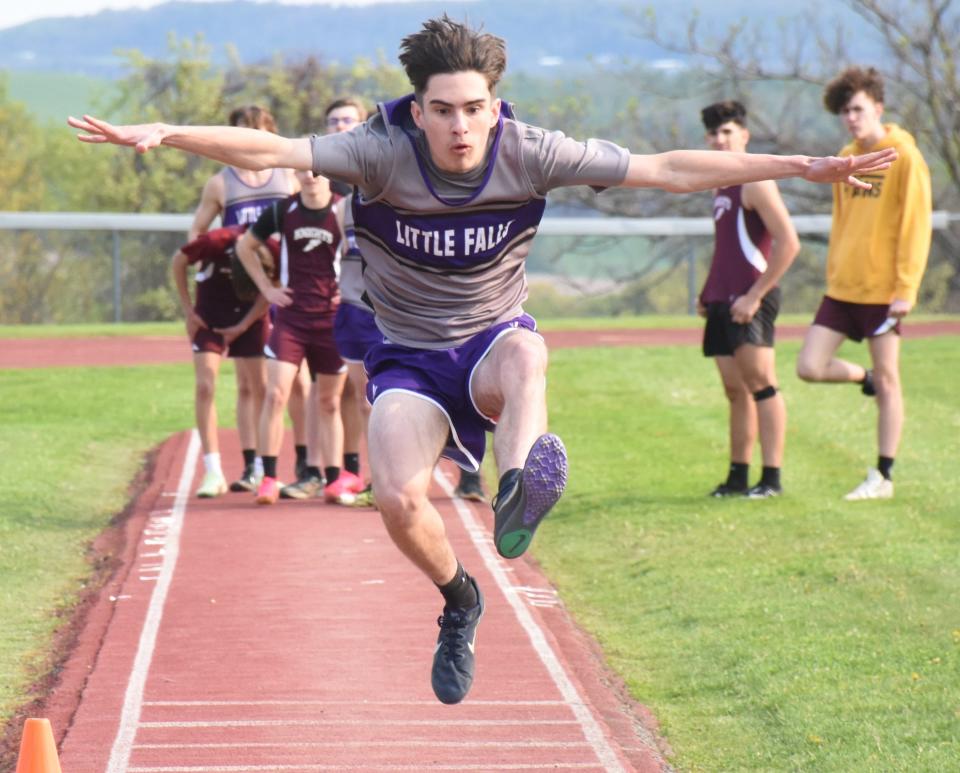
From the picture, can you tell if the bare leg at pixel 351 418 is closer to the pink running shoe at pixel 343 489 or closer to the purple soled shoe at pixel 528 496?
the pink running shoe at pixel 343 489

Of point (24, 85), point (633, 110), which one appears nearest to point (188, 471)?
point (633, 110)

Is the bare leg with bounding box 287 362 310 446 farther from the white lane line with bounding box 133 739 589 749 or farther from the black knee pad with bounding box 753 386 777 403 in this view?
the white lane line with bounding box 133 739 589 749

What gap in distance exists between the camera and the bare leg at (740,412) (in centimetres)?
1052

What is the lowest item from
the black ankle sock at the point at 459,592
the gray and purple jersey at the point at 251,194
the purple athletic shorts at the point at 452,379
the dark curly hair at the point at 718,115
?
the black ankle sock at the point at 459,592

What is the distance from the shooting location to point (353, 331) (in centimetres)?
977

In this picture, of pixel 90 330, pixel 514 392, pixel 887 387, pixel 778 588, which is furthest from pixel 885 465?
pixel 90 330

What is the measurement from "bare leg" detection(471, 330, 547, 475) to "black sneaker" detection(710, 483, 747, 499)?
541 cm

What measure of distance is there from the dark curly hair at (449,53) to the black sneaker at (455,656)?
6.00ft

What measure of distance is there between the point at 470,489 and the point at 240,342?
188 centimetres

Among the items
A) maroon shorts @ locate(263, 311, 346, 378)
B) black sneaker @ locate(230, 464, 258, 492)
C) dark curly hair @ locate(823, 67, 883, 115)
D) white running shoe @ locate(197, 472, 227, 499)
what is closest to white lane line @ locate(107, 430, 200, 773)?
white running shoe @ locate(197, 472, 227, 499)

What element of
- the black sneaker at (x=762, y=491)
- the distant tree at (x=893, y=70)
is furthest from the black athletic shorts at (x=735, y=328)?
the distant tree at (x=893, y=70)

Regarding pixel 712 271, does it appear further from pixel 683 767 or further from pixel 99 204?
pixel 99 204

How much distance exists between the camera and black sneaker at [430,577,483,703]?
5.55 m

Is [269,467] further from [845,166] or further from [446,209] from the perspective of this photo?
[845,166]
